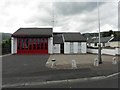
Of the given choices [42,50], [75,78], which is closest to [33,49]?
[42,50]

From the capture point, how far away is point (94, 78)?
34.8 ft

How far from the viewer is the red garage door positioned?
37.2m

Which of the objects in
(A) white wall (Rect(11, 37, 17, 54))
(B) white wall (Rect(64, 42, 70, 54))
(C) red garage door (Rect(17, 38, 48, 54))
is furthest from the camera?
(B) white wall (Rect(64, 42, 70, 54))

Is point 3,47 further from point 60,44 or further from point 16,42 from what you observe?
point 60,44

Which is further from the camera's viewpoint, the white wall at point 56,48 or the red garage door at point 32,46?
the white wall at point 56,48

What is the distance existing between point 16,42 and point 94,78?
29359 millimetres

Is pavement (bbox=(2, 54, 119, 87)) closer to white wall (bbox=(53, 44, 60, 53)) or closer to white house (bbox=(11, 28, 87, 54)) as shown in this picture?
white house (bbox=(11, 28, 87, 54))

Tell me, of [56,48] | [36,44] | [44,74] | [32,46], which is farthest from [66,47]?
[44,74]

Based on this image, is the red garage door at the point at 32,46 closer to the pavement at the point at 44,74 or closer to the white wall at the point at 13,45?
the white wall at the point at 13,45

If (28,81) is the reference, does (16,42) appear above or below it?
above

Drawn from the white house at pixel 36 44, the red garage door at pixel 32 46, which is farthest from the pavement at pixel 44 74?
the white house at pixel 36 44

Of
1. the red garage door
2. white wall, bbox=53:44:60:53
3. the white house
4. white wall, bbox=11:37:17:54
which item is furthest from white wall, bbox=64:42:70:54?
white wall, bbox=11:37:17:54

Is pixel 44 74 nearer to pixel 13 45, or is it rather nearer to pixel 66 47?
pixel 13 45

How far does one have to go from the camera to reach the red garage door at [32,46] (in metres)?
37.2
